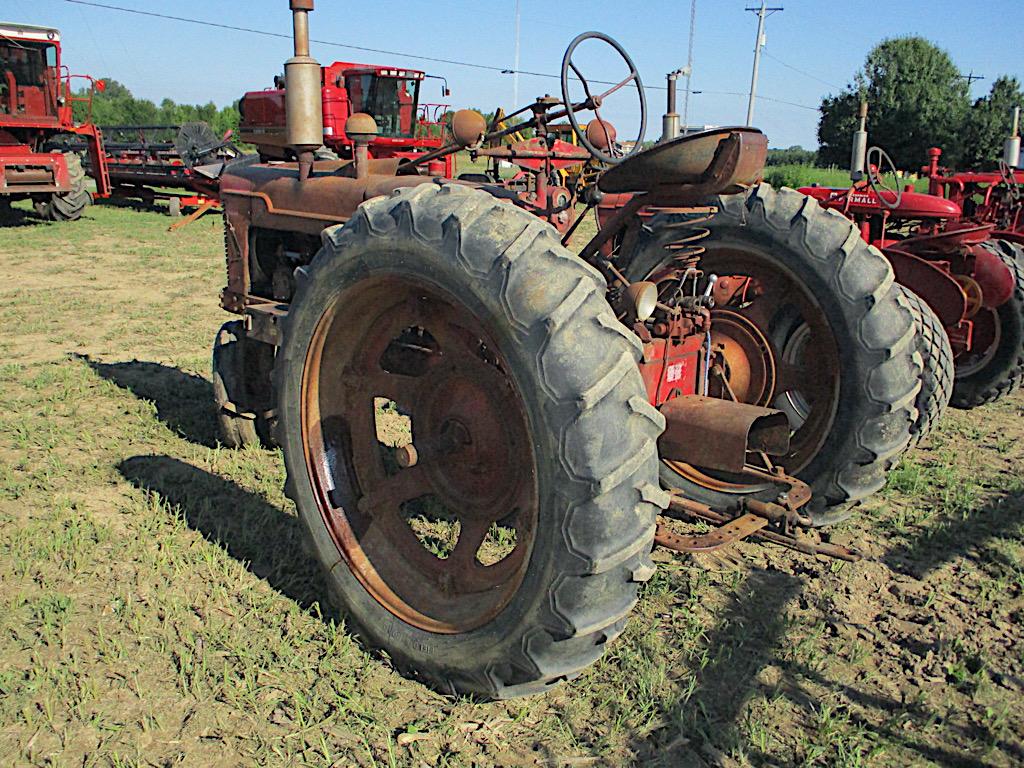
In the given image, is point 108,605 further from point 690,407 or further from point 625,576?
point 690,407

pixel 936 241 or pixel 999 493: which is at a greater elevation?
pixel 936 241

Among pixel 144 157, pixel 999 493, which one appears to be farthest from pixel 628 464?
pixel 144 157

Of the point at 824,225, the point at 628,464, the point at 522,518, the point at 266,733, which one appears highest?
the point at 824,225

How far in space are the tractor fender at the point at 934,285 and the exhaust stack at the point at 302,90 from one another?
417 centimetres

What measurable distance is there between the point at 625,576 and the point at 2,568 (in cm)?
261

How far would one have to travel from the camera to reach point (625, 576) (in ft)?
6.86

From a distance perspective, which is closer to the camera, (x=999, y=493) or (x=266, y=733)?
(x=266, y=733)

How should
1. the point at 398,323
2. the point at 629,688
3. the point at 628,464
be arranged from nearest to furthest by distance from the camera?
the point at 628,464, the point at 629,688, the point at 398,323

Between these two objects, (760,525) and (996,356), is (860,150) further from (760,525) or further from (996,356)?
(760,525)

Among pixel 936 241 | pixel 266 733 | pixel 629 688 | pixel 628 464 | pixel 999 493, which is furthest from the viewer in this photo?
pixel 936 241

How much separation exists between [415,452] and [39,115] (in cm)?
1662

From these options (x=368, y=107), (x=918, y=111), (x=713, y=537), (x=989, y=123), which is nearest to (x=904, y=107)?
(x=918, y=111)

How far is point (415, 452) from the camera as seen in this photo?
2.74 metres

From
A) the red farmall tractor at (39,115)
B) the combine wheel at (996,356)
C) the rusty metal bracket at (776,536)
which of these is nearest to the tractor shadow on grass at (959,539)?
the rusty metal bracket at (776,536)
